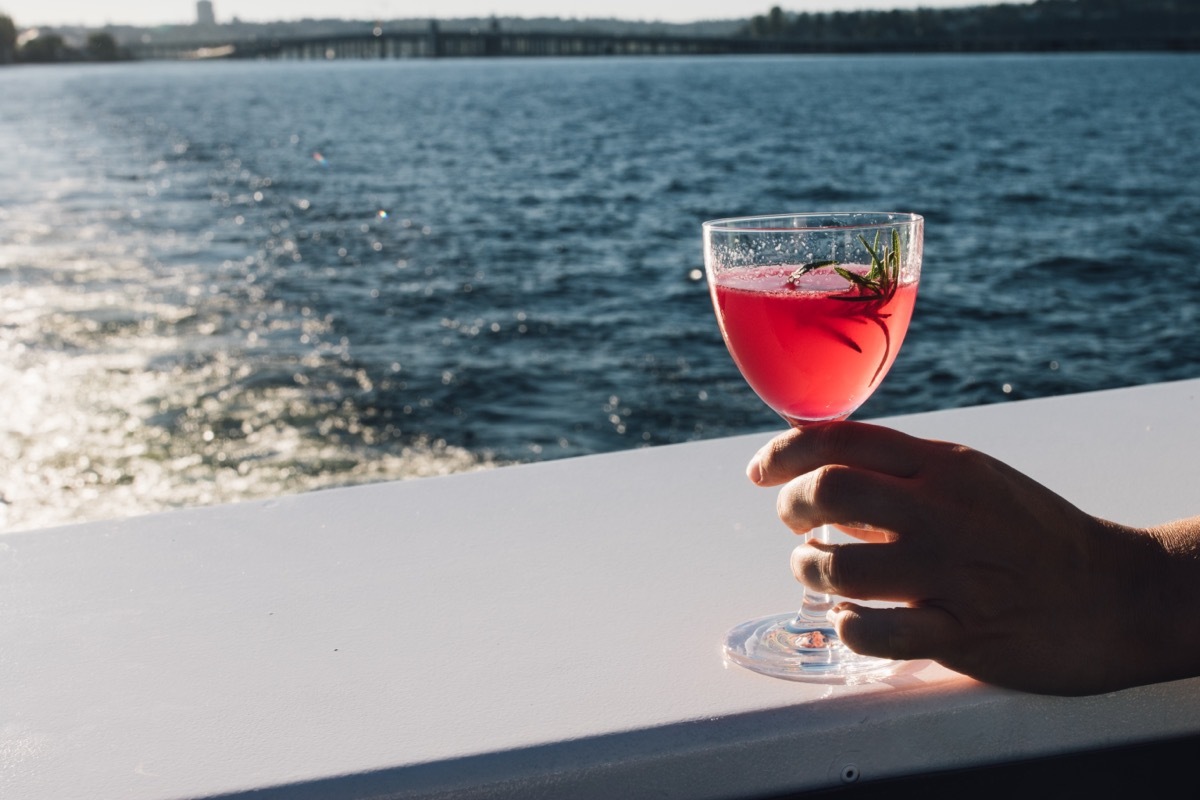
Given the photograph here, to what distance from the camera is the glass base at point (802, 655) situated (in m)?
0.70

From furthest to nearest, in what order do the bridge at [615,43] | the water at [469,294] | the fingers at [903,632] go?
the bridge at [615,43] → the water at [469,294] → the fingers at [903,632]

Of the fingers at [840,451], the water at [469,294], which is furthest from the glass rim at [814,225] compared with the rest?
the water at [469,294]

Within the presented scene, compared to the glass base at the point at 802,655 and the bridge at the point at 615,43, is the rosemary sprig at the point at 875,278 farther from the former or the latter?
the bridge at the point at 615,43

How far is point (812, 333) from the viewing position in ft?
2.33

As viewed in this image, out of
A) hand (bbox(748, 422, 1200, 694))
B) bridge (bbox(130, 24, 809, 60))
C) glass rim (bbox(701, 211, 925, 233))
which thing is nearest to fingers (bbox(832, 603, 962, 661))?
hand (bbox(748, 422, 1200, 694))

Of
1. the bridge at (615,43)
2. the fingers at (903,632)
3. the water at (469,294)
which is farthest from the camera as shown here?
the bridge at (615,43)

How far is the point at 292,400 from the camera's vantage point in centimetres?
659

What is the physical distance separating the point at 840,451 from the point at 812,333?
0.07m

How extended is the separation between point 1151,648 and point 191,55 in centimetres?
13224

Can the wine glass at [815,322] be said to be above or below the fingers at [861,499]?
above

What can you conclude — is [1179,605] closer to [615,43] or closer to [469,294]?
[469,294]

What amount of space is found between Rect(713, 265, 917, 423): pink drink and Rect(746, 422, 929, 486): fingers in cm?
A: 3

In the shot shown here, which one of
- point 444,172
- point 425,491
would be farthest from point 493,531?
point 444,172

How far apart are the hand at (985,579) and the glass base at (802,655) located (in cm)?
3
